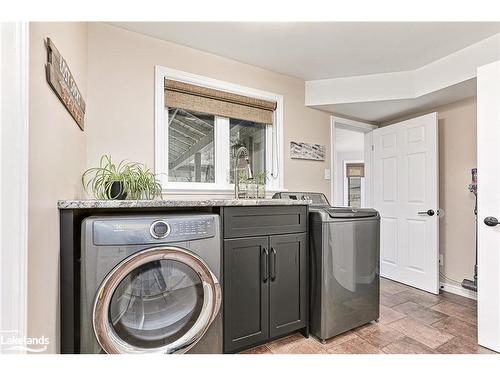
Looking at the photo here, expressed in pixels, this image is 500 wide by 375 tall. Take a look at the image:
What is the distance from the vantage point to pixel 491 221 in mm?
1593

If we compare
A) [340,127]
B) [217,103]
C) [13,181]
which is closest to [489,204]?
[340,127]

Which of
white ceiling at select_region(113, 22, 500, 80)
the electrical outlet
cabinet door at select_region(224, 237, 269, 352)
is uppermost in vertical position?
white ceiling at select_region(113, 22, 500, 80)

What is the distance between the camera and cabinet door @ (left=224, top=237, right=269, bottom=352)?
4.80 feet

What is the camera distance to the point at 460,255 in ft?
8.74

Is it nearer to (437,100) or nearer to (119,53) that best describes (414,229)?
(437,100)

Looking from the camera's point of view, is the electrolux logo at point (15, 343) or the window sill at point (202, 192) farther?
A: the window sill at point (202, 192)

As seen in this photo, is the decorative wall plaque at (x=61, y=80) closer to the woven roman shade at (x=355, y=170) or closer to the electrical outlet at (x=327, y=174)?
the electrical outlet at (x=327, y=174)

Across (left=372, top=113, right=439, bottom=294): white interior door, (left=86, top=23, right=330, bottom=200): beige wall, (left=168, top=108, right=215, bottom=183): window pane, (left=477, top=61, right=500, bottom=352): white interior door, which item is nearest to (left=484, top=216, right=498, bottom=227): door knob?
(left=477, top=61, right=500, bottom=352): white interior door

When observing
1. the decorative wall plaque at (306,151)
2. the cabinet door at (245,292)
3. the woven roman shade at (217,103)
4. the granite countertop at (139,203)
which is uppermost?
the woven roman shade at (217,103)

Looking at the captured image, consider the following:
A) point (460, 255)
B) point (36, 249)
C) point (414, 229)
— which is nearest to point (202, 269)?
point (36, 249)

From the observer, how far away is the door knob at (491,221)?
1579mm

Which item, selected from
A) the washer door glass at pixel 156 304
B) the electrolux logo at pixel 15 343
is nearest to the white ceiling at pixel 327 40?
the washer door glass at pixel 156 304

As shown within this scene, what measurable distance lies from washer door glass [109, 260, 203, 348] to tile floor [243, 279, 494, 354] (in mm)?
574

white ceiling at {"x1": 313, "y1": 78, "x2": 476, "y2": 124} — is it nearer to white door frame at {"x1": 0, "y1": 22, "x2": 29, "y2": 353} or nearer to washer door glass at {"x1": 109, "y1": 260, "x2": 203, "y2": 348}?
washer door glass at {"x1": 109, "y1": 260, "x2": 203, "y2": 348}
